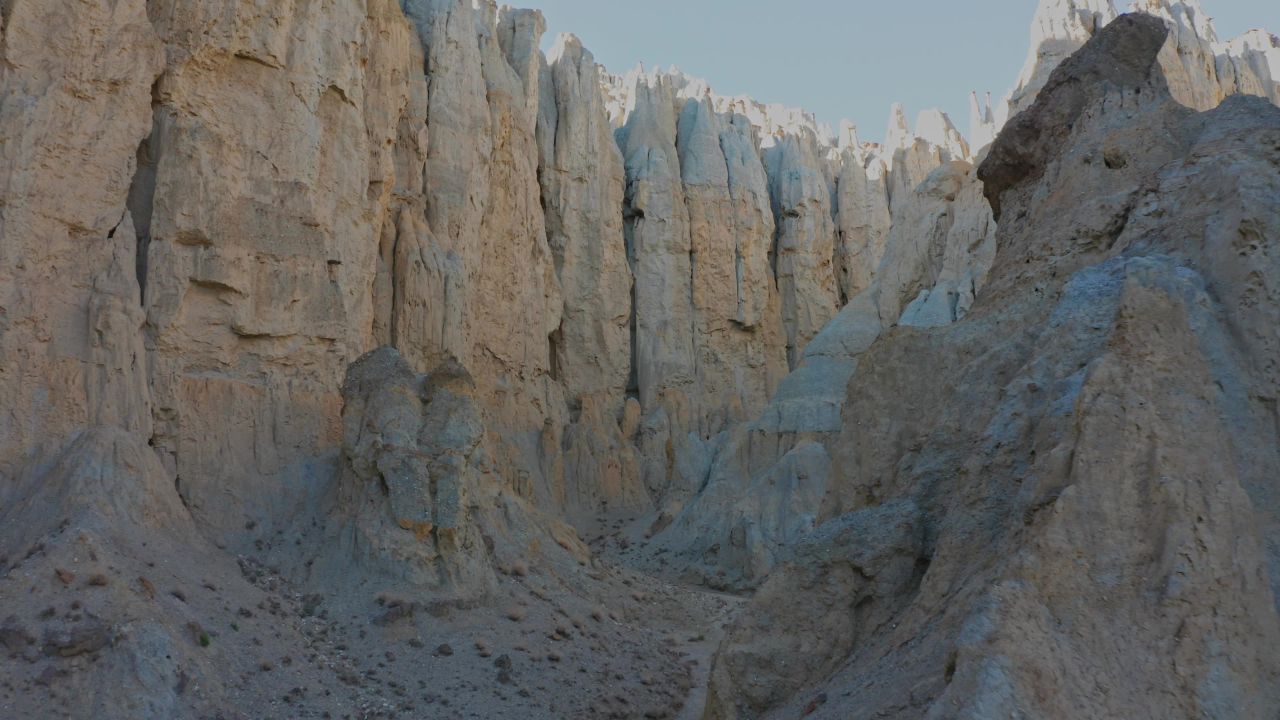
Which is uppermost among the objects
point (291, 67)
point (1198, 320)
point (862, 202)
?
point (862, 202)

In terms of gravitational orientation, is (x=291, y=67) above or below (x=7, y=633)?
above

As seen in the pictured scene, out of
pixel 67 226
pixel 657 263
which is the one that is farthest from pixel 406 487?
pixel 657 263

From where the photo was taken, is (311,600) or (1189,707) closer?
(1189,707)

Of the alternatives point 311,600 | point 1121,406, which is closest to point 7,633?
Answer: point 311,600

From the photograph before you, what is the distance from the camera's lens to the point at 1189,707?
343 inches

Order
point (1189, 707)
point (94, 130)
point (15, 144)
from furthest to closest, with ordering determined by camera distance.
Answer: point (94, 130)
point (15, 144)
point (1189, 707)

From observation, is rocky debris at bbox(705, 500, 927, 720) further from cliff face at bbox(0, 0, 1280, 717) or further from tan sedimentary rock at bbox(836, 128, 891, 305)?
tan sedimentary rock at bbox(836, 128, 891, 305)

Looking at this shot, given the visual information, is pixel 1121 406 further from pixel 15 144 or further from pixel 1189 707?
pixel 15 144

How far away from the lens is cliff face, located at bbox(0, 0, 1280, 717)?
10.0 metres

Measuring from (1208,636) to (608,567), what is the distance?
967 inches

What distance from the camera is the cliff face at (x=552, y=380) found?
1005cm

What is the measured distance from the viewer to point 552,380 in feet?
151

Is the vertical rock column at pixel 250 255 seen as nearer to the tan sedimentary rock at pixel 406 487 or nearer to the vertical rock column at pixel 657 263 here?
the tan sedimentary rock at pixel 406 487

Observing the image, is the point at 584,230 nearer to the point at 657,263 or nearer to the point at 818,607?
the point at 657,263
